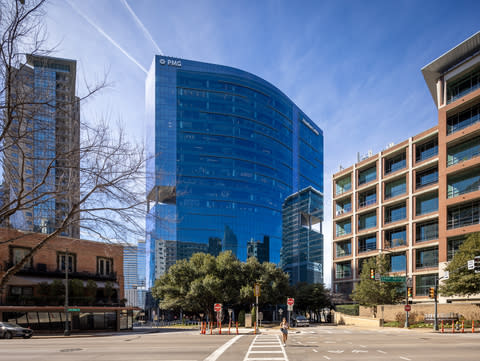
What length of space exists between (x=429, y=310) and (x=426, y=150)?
22.6 m

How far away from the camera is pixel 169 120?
127 metres

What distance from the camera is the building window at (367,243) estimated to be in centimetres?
6406

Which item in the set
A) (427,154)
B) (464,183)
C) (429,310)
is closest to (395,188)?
(427,154)

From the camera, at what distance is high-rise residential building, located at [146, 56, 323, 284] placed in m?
126

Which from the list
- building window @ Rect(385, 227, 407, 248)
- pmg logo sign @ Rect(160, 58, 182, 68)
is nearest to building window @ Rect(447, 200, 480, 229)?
building window @ Rect(385, 227, 407, 248)

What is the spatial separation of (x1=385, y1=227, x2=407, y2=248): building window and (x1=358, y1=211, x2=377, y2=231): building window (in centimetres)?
345

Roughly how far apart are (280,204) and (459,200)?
105m

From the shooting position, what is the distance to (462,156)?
48.4 metres

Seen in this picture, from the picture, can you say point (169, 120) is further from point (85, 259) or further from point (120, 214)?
point (120, 214)

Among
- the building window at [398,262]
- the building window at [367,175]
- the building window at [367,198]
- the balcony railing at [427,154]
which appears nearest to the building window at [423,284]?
the building window at [398,262]

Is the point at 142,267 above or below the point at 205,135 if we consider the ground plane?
below

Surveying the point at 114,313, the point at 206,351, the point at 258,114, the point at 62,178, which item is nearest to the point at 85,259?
the point at 114,313

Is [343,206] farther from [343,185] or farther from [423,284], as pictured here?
[423,284]

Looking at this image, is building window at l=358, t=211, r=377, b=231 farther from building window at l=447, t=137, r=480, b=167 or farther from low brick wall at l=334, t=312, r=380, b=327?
building window at l=447, t=137, r=480, b=167
